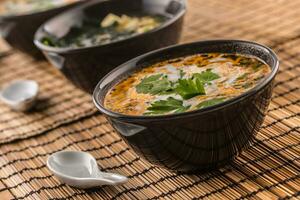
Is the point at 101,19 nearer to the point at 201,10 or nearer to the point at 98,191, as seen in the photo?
the point at 201,10

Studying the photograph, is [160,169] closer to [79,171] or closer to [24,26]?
[79,171]

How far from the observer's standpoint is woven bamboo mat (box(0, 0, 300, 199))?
1182 millimetres

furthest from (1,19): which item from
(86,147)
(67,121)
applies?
(86,147)

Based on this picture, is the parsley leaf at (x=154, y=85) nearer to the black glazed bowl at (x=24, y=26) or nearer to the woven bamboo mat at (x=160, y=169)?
the woven bamboo mat at (x=160, y=169)

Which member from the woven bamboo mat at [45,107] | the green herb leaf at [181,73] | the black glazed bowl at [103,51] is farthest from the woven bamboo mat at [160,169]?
the green herb leaf at [181,73]

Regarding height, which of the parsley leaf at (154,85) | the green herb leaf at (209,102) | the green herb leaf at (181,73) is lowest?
the parsley leaf at (154,85)

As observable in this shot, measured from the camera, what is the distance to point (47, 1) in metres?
2.23

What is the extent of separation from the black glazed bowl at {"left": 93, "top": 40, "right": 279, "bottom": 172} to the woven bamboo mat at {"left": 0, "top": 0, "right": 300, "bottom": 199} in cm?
6

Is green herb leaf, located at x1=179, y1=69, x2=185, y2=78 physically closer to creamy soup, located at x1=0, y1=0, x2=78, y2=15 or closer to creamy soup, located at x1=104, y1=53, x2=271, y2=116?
creamy soup, located at x1=104, y1=53, x2=271, y2=116

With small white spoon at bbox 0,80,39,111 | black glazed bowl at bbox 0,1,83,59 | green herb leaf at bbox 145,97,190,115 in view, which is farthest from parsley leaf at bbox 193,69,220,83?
black glazed bowl at bbox 0,1,83,59

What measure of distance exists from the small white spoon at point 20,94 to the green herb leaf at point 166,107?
2.28 feet

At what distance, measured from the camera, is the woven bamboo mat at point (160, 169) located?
46.5 inches

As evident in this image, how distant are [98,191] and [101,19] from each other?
0.81m

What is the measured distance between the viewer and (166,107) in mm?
1126
